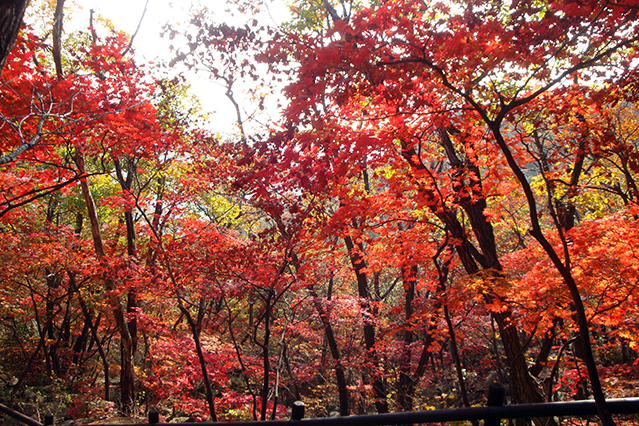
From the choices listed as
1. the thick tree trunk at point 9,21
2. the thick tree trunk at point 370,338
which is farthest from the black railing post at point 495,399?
the thick tree trunk at point 370,338

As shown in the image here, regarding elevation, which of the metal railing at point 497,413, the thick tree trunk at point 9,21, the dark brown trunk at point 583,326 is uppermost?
the thick tree trunk at point 9,21

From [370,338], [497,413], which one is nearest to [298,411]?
[497,413]

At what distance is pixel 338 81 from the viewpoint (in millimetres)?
2994

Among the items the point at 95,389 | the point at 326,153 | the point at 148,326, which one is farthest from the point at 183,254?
the point at 95,389

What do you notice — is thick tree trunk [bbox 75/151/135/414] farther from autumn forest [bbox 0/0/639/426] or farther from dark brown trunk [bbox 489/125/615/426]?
dark brown trunk [bbox 489/125/615/426]

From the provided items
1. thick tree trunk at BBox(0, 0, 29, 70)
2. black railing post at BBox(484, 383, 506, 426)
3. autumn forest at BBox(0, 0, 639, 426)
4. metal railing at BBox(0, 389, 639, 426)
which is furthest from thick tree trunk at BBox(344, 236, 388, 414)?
thick tree trunk at BBox(0, 0, 29, 70)

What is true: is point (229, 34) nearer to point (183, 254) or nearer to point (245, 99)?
point (183, 254)

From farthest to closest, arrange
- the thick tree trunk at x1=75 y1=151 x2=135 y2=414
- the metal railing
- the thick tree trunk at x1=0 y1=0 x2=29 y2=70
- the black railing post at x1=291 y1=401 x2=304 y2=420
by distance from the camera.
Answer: the thick tree trunk at x1=75 y1=151 x2=135 y2=414, the black railing post at x1=291 y1=401 x2=304 y2=420, the metal railing, the thick tree trunk at x1=0 y1=0 x2=29 y2=70

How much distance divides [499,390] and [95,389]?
1203 cm

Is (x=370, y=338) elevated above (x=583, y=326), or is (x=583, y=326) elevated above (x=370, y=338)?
(x=583, y=326)

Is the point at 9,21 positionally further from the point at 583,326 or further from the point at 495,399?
the point at 583,326

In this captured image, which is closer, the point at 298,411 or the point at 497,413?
the point at 497,413

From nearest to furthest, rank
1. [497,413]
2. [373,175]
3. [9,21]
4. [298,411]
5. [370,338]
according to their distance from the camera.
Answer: [9,21] → [497,413] → [298,411] → [373,175] → [370,338]

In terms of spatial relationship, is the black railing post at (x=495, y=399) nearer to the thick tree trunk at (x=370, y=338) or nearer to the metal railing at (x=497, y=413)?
the metal railing at (x=497, y=413)
